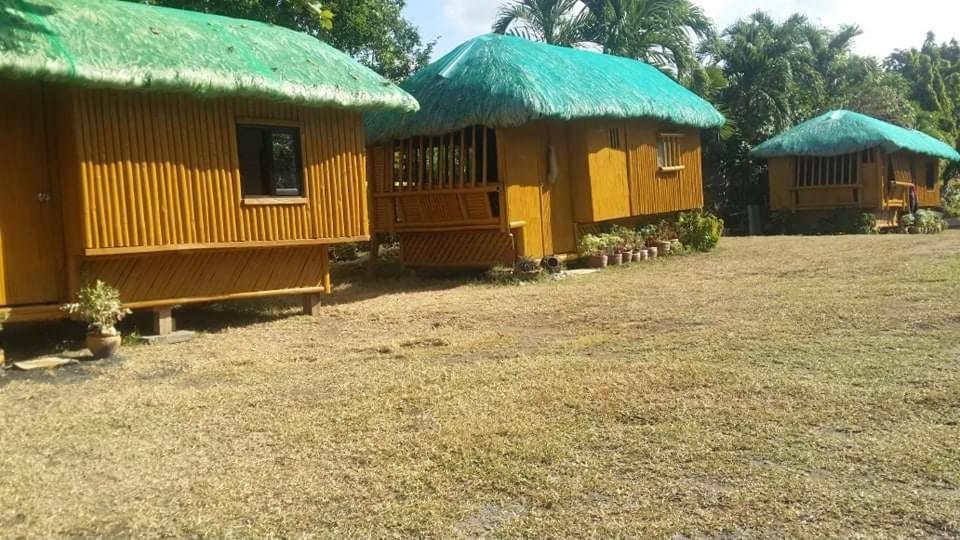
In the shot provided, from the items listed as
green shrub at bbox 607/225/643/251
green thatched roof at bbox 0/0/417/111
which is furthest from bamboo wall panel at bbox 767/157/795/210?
green thatched roof at bbox 0/0/417/111

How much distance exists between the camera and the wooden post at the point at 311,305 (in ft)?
34.9

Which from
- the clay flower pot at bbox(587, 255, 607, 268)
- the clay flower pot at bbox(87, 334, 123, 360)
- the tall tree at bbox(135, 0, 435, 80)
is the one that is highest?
the tall tree at bbox(135, 0, 435, 80)

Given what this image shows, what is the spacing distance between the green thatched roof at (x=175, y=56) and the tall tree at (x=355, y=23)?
78cm

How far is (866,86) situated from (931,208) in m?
6.28

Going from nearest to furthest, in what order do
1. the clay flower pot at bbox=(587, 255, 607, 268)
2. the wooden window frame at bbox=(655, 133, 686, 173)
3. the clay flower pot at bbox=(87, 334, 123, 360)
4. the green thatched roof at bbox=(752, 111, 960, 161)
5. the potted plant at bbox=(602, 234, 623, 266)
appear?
the clay flower pot at bbox=(87, 334, 123, 360) < the clay flower pot at bbox=(587, 255, 607, 268) < the potted plant at bbox=(602, 234, 623, 266) < the wooden window frame at bbox=(655, 133, 686, 173) < the green thatched roof at bbox=(752, 111, 960, 161)

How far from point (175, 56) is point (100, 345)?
2990mm

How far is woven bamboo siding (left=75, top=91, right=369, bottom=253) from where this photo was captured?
8.38 m

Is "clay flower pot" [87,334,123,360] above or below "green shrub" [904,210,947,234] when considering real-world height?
below

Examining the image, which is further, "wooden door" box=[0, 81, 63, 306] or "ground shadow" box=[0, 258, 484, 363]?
"ground shadow" box=[0, 258, 484, 363]

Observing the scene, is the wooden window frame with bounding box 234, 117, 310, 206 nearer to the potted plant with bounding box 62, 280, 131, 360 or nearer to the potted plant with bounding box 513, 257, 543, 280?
the potted plant with bounding box 62, 280, 131, 360

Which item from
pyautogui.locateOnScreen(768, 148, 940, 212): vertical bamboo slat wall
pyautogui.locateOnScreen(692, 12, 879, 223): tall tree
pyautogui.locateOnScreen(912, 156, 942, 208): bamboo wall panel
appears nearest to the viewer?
pyautogui.locateOnScreen(768, 148, 940, 212): vertical bamboo slat wall

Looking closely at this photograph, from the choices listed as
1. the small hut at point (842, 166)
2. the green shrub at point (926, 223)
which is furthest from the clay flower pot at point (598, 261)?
the green shrub at point (926, 223)

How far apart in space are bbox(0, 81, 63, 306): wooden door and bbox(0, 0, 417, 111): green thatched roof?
0.87m

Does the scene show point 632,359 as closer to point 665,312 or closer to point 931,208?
point 665,312
